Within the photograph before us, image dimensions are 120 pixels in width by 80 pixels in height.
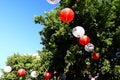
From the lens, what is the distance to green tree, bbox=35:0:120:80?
2103cm

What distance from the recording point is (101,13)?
829 inches

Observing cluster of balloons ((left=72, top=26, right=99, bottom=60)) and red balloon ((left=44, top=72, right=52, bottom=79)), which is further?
red balloon ((left=44, top=72, right=52, bottom=79))

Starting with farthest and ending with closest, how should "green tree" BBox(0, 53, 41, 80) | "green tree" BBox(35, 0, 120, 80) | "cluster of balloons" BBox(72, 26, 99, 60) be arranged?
"green tree" BBox(0, 53, 41, 80)
"green tree" BBox(35, 0, 120, 80)
"cluster of balloons" BBox(72, 26, 99, 60)

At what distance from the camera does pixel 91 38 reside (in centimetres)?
2173

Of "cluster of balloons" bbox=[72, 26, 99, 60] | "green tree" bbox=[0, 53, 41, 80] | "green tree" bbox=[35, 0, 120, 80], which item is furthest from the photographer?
"green tree" bbox=[0, 53, 41, 80]

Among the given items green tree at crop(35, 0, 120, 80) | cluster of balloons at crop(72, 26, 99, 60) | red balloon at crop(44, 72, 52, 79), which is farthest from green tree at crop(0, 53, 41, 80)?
cluster of balloons at crop(72, 26, 99, 60)

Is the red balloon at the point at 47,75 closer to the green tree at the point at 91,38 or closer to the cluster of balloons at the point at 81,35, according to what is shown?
the green tree at the point at 91,38

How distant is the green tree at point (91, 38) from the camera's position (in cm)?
2103

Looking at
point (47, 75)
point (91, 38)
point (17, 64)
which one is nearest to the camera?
point (91, 38)

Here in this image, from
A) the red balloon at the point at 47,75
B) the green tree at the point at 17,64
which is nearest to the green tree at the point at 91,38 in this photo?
the red balloon at the point at 47,75

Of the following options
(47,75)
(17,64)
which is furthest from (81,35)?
(17,64)

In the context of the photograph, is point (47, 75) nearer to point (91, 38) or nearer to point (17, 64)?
point (91, 38)

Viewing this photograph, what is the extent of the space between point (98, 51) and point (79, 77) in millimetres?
4491

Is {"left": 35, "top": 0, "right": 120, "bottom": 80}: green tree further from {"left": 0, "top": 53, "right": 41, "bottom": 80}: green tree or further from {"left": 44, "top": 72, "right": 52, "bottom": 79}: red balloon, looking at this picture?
{"left": 0, "top": 53, "right": 41, "bottom": 80}: green tree
